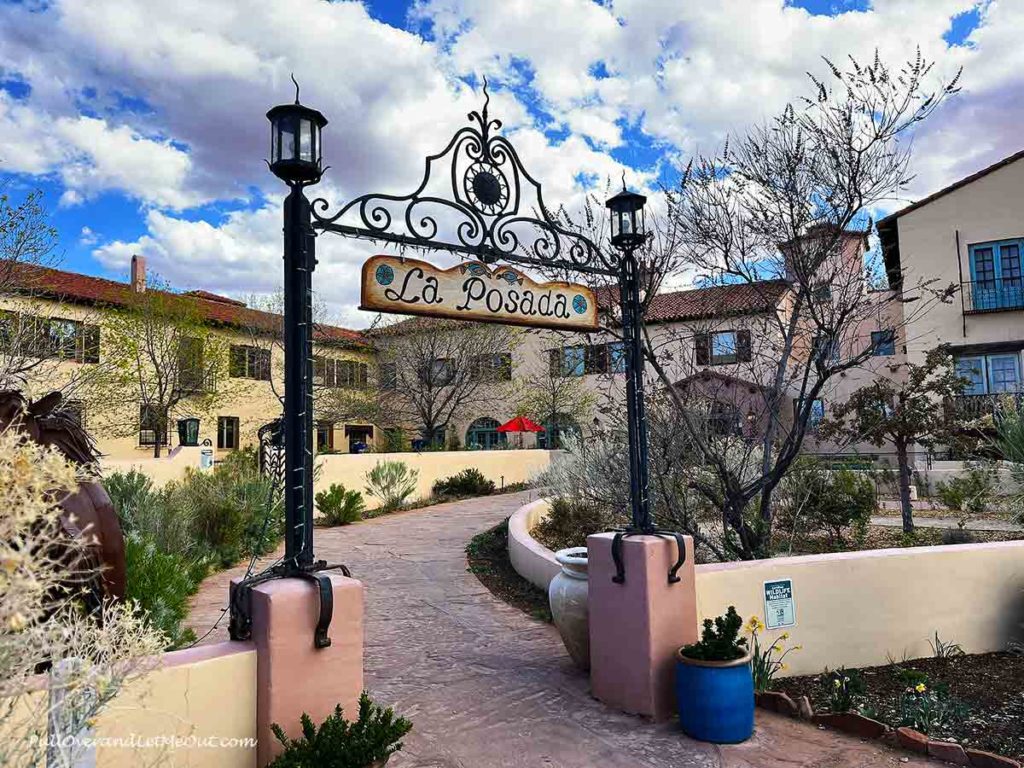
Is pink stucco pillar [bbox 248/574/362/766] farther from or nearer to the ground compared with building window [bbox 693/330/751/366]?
nearer to the ground

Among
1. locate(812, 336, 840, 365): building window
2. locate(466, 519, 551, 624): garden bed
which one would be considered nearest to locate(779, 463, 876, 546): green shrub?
locate(812, 336, 840, 365): building window

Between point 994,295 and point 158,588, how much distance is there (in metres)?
21.9

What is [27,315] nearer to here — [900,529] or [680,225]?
[680,225]

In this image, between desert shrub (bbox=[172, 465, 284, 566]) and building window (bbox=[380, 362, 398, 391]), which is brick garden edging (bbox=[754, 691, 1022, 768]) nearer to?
desert shrub (bbox=[172, 465, 284, 566])

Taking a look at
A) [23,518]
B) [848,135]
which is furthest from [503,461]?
[23,518]

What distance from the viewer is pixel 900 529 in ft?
33.4

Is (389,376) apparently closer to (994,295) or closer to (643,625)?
(994,295)

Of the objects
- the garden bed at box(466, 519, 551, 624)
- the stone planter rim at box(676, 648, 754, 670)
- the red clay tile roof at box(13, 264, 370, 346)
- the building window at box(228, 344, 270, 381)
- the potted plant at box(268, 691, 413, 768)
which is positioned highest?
the red clay tile roof at box(13, 264, 370, 346)

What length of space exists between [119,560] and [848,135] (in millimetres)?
6441

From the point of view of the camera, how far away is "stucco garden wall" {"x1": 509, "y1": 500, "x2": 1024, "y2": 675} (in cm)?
517

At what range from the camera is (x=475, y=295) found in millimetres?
4414

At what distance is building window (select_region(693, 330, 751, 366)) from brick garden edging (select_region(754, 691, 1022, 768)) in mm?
3643

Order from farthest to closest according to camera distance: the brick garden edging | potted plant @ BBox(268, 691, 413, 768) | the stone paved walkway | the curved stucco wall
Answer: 1. the curved stucco wall
2. the stone paved walkway
3. the brick garden edging
4. potted plant @ BBox(268, 691, 413, 768)

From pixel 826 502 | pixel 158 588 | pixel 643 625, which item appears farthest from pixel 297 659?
pixel 826 502
